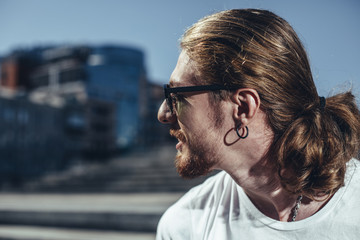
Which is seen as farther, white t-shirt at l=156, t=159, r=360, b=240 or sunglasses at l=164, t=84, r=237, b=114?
sunglasses at l=164, t=84, r=237, b=114

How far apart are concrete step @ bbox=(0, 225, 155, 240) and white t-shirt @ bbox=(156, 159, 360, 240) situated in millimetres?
2663

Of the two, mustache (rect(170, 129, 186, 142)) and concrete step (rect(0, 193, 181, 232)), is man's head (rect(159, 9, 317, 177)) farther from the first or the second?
concrete step (rect(0, 193, 181, 232))

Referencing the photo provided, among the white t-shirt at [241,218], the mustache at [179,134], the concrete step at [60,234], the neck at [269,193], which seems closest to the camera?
the white t-shirt at [241,218]

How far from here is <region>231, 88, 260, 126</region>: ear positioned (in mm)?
1153

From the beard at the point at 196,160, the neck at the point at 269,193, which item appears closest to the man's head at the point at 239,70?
the beard at the point at 196,160

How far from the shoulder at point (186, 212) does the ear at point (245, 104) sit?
0.32 m

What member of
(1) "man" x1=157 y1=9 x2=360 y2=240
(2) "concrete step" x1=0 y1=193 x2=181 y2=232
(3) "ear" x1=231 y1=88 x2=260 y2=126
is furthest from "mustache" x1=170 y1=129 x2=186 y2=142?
(2) "concrete step" x1=0 y1=193 x2=181 y2=232

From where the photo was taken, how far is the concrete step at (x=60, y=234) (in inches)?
150

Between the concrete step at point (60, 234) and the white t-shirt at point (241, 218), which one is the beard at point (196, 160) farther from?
the concrete step at point (60, 234)

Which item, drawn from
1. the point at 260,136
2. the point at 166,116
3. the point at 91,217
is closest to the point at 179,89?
the point at 166,116

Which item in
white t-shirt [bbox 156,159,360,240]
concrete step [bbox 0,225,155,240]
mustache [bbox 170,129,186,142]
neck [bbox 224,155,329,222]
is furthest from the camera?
concrete step [bbox 0,225,155,240]

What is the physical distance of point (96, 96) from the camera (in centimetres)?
5416

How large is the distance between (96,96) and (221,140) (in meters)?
55.1

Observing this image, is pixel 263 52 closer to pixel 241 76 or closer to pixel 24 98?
pixel 241 76
